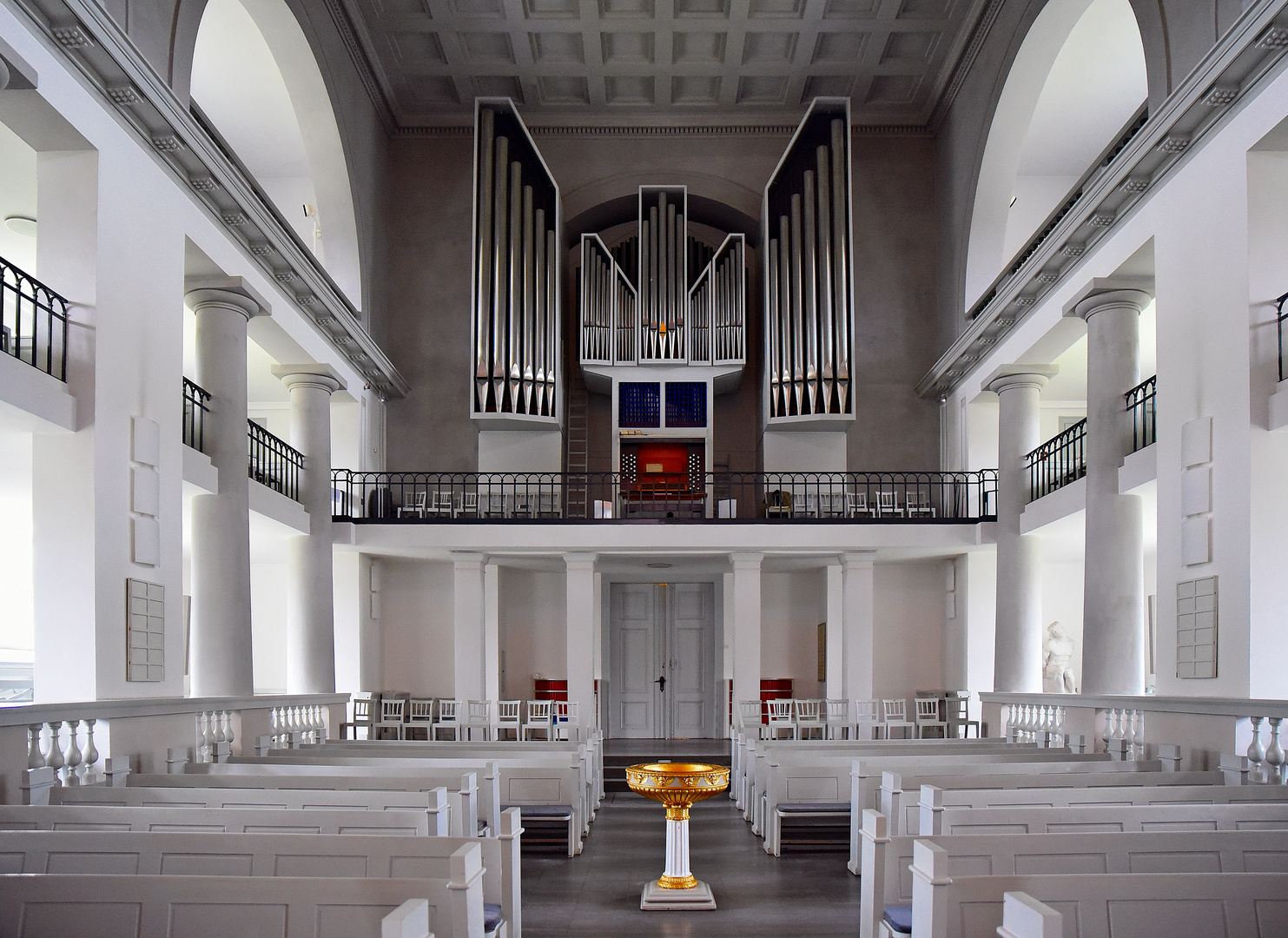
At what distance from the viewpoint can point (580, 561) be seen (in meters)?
15.1

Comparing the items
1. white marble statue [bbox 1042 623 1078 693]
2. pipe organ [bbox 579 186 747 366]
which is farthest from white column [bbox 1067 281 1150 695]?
pipe organ [bbox 579 186 747 366]

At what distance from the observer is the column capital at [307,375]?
13789 millimetres

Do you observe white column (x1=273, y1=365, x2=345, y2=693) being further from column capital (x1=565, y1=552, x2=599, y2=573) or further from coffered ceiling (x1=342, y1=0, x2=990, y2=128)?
coffered ceiling (x1=342, y1=0, x2=990, y2=128)

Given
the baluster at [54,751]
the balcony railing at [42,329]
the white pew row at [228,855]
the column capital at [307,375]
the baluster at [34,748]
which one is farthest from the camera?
the column capital at [307,375]

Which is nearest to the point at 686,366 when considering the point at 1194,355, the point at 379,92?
the point at 379,92

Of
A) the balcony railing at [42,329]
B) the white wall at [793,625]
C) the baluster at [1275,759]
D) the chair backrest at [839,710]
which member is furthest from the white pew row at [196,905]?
the white wall at [793,625]

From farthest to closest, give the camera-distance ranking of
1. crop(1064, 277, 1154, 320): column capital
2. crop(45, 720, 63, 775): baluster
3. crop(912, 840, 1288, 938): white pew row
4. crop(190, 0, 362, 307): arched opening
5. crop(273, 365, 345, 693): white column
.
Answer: crop(273, 365, 345, 693): white column → crop(190, 0, 362, 307): arched opening → crop(1064, 277, 1154, 320): column capital → crop(45, 720, 63, 775): baluster → crop(912, 840, 1288, 938): white pew row

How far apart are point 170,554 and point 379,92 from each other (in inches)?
409

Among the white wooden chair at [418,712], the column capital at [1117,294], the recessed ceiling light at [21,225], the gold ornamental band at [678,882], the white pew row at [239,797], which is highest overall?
the recessed ceiling light at [21,225]

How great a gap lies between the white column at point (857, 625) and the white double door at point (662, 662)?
3.58 meters

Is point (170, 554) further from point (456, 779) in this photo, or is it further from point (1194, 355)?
point (1194, 355)

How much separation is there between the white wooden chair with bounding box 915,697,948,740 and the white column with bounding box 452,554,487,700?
591cm

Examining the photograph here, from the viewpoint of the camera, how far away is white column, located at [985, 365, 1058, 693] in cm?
1314

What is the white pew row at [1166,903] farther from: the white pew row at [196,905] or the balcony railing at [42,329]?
the balcony railing at [42,329]
